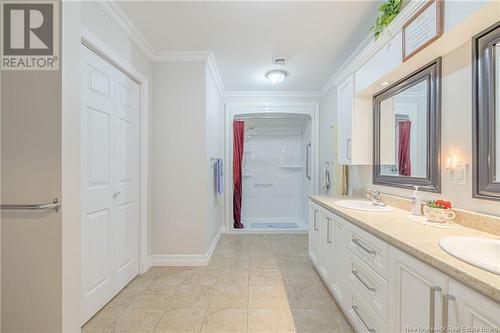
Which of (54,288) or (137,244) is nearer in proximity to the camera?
(54,288)

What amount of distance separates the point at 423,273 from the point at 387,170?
4.64 feet

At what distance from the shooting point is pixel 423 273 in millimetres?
918

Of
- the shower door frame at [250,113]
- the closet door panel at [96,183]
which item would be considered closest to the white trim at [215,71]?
the shower door frame at [250,113]

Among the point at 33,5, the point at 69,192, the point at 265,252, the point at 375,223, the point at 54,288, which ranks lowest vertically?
the point at 265,252

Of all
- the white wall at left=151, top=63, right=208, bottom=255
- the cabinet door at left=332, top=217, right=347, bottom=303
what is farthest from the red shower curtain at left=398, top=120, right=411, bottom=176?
the white wall at left=151, top=63, right=208, bottom=255

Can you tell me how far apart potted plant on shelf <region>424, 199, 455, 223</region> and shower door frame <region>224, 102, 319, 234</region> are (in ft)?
8.71

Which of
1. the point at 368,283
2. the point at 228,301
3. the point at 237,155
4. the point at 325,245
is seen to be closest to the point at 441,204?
the point at 368,283

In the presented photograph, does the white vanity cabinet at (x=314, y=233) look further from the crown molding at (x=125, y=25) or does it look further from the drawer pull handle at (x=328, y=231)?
the crown molding at (x=125, y=25)

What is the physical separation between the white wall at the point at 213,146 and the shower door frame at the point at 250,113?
4.1 inches

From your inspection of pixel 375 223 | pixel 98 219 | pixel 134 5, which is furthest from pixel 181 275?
pixel 134 5

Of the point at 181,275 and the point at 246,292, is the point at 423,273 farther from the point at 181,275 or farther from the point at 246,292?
the point at 181,275

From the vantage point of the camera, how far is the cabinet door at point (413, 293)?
85cm

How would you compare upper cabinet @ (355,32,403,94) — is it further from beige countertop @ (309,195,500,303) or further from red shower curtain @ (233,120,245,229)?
red shower curtain @ (233,120,245,229)

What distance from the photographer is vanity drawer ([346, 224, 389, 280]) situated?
119cm
